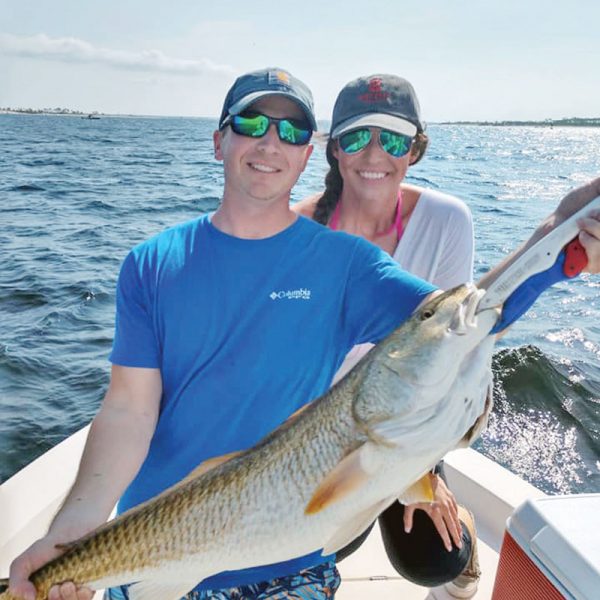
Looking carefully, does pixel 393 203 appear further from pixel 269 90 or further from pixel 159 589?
pixel 159 589

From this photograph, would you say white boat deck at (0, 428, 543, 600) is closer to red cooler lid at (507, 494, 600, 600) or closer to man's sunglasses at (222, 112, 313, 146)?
red cooler lid at (507, 494, 600, 600)

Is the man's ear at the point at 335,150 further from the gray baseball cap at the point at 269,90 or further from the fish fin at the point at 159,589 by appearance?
the fish fin at the point at 159,589

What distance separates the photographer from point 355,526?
201 cm

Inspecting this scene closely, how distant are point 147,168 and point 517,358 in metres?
27.4

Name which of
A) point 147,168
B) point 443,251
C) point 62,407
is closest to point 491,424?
point 443,251

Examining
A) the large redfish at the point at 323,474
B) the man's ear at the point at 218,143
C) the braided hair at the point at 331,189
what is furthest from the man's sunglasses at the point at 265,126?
the braided hair at the point at 331,189

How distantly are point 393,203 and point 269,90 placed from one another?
4.55ft

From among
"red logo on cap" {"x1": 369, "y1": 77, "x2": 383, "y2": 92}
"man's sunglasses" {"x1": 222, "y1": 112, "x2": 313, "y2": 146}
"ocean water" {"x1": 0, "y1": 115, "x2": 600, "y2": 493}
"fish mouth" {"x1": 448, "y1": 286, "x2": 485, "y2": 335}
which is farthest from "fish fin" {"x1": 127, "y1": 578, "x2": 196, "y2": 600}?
"ocean water" {"x1": 0, "y1": 115, "x2": 600, "y2": 493}

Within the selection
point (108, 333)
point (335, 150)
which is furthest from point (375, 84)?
point (108, 333)

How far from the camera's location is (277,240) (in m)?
2.76

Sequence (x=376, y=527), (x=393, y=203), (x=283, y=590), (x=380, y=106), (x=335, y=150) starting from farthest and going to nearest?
(x=376, y=527) → (x=335, y=150) → (x=393, y=203) → (x=380, y=106) → (x=283, y=590)

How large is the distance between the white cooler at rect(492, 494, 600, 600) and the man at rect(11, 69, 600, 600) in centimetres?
72

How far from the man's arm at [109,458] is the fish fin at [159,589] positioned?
0.30 m

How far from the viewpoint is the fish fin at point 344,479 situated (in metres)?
1.90
